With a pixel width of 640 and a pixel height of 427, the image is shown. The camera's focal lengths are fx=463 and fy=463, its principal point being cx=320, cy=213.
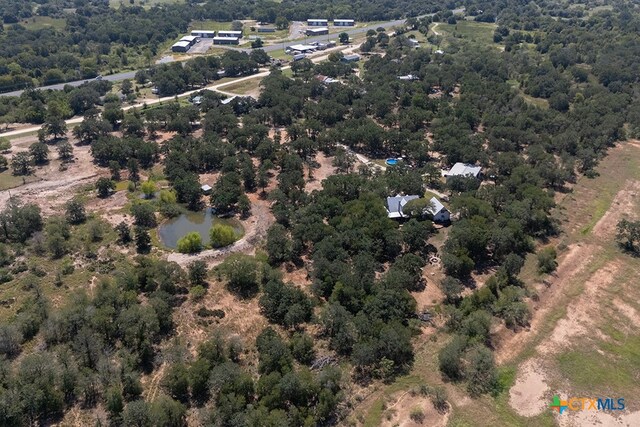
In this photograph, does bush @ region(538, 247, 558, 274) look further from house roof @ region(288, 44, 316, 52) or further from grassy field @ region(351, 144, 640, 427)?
house roof @ region(288, 44, 316, 52)

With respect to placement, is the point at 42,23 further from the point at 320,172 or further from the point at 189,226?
the point at 189,226

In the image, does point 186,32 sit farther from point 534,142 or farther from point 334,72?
point 534,142

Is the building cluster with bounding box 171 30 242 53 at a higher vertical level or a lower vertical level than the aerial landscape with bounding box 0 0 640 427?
higher

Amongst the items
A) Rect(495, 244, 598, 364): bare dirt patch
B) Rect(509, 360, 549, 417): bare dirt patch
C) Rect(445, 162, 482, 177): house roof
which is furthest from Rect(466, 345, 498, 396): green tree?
Rect(445, 162, 482, 177): house roof

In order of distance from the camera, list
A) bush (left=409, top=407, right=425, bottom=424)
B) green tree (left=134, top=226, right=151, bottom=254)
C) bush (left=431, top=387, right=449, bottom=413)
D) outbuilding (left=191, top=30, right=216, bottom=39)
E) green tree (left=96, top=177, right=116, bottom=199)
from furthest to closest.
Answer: outbuilding (left=191, top=30, right=216, bottom=39), green tree (left=96, top=177, right=116, bottom=199), green tree (left=134, top=226, right=151, bottom=254), bush (left=431, top=387, right=449, bottom=413), bush (left=409, top=407, right=425, bottom=424)

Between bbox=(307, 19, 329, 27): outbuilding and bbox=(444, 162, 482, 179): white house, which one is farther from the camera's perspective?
bbox=(307, 19, 329, 27): outbuilding

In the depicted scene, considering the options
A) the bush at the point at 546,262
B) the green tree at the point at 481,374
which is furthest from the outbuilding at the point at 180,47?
the green tree at the point at 481,374

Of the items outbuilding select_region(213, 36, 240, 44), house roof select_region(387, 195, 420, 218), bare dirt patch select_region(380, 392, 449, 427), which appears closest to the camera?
bare dirt patch select_region(380, 392, 449, 427)
